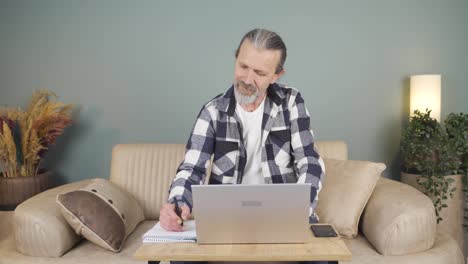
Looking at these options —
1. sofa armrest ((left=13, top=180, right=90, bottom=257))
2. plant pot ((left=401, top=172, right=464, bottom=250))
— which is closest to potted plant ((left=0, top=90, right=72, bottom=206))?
sofa armrest ((left=13, top=180, right=90, bottom=257))

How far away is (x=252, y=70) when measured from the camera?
161cm

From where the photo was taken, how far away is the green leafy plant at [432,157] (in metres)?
2.49

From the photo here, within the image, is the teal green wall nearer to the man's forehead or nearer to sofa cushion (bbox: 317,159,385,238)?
sofa cushion (bbox: 317,159,385,238)

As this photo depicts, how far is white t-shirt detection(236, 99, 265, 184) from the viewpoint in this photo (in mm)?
1764

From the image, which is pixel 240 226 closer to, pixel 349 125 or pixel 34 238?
pixel 34 238

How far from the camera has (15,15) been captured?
298 centimetres

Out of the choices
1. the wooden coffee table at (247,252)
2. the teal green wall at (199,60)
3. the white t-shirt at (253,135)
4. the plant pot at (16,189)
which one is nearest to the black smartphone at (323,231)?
the wooden coffee table at (247,252)

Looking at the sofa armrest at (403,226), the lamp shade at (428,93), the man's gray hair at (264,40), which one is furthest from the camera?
the lamp shade at (428,93)

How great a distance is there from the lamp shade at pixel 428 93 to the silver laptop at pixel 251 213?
194cm

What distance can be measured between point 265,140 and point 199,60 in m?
1.40

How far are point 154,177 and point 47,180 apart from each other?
0.70 meters

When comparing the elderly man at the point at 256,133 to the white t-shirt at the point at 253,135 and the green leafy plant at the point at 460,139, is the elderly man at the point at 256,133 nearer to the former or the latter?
the white t-shirt at the point at 253,135

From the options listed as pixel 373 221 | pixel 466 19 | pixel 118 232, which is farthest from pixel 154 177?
pixel 466 19

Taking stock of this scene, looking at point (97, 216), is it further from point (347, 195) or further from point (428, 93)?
point (428, 93)
